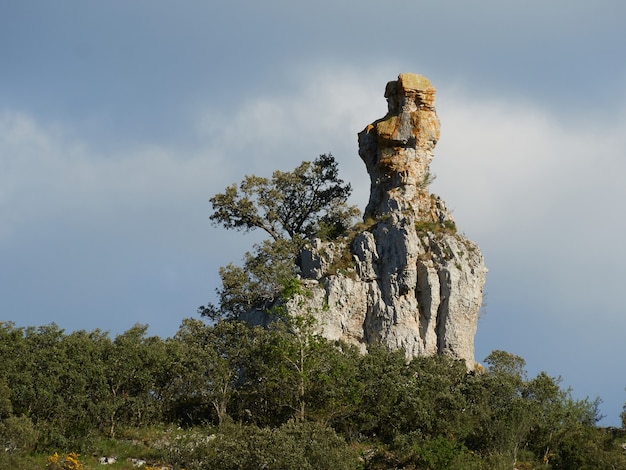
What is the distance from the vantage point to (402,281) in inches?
2434

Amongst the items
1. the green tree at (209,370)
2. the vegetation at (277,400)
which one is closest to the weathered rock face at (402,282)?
the vegetation at (277,400)

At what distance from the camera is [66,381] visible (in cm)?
5275

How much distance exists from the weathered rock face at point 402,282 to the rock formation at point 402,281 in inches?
2.2

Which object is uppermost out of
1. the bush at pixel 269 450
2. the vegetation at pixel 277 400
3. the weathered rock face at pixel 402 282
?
the weathered rock face at pixel 402 282

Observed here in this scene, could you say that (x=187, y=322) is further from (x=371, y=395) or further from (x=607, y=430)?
(x=607, y=430)

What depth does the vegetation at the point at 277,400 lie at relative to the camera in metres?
51.3

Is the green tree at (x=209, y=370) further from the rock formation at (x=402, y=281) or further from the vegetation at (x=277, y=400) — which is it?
the rock formation at (x=402, y=281)

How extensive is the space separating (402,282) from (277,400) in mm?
11153

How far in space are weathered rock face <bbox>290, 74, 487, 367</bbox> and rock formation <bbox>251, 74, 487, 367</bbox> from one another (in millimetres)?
55

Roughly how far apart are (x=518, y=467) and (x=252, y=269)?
2106cm

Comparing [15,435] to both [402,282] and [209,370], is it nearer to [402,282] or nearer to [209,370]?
[209,370]

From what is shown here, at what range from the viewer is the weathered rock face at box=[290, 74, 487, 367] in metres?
61.1

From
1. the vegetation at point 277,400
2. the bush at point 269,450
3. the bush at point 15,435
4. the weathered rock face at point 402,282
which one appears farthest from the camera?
the weathered rock face at point 402,282

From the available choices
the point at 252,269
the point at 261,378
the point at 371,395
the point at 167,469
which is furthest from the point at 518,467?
the point at 252,269
